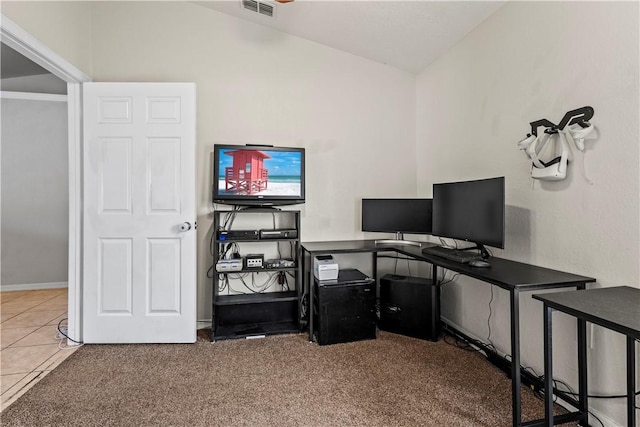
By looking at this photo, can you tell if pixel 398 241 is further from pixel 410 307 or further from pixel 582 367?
pixel 582 367

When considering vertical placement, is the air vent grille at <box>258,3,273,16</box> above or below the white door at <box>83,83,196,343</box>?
above

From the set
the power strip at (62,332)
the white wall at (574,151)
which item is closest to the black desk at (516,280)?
the white wall at (574,151)

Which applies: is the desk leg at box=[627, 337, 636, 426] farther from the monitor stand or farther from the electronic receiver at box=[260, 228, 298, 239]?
the electronic receiver at box=[260, 228, 298, 239]

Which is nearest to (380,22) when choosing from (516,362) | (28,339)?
(516,362)

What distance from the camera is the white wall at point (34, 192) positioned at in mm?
3939

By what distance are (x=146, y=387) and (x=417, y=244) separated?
7.73 ft

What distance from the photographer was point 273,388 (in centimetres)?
186

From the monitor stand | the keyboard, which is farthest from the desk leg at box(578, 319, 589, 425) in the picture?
the monitor stand

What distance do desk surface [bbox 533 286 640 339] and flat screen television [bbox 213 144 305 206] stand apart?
2056mm

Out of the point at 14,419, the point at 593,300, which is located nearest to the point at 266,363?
the point at 14,419

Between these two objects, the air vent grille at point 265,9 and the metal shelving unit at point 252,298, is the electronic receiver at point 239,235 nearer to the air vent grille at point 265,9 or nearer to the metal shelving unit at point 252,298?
the metal shelving unit at point 252,298

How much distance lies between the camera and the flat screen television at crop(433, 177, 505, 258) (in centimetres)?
180

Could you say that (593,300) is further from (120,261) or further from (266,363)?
(120,261)

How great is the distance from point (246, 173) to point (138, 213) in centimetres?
96
